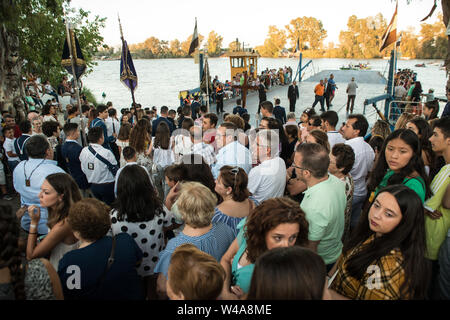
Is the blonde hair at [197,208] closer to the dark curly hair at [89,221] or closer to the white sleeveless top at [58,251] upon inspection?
the dark curly hair at [89,221]

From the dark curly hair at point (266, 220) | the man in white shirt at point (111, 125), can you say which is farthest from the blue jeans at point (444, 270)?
the man in white shirt at point (111, 125)

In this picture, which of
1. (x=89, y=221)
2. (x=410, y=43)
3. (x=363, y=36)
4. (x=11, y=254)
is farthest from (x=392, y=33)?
(x=363, y=36)

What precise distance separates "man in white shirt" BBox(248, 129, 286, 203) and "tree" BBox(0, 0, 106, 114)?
6.78 metres

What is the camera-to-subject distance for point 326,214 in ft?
7.29

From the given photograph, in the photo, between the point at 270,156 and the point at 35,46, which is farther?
the point at 35,46

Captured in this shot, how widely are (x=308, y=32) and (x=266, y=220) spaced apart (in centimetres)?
11893

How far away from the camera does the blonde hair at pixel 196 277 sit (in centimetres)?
144

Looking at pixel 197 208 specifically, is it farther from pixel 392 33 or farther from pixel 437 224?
pixel 392 33
